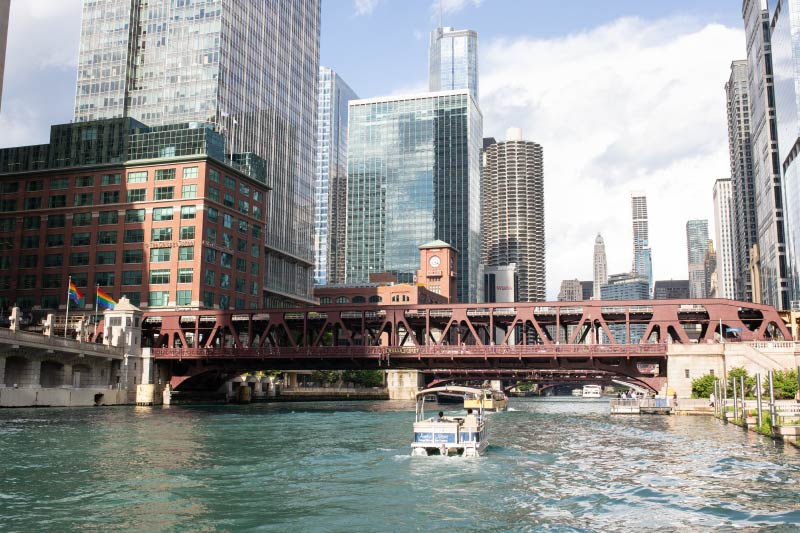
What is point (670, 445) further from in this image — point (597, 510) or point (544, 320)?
point (544, 320)

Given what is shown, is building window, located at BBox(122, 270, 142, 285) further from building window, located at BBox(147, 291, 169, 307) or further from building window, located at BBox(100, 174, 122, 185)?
building window, located at BBox(100, 174, 122, 185)

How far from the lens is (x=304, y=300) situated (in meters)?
189

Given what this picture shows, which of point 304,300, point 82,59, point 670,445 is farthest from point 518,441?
point 82,59

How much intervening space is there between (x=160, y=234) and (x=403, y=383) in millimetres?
74669

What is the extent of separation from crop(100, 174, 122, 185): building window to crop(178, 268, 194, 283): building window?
899 inches

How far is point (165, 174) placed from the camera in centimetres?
14362

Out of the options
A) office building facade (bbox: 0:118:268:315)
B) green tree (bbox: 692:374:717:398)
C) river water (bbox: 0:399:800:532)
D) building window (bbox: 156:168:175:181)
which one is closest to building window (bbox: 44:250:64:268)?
office building facade (bbox: 0:118:268:315)

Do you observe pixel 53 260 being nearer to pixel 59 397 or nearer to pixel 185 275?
pixel 185 275

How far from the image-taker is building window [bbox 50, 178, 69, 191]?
149 metres

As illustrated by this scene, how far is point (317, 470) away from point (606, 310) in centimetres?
6820

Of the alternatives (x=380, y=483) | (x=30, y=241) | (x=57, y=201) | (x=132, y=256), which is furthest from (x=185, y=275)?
(x=380, y=483)

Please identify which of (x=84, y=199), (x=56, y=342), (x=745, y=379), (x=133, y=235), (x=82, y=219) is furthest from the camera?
(x=84, y=199)

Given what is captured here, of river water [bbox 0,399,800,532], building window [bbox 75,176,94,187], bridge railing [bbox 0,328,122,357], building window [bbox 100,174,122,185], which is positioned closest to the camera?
river water [bbox 0,399,800,532]

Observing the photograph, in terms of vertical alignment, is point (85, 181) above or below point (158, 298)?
above
